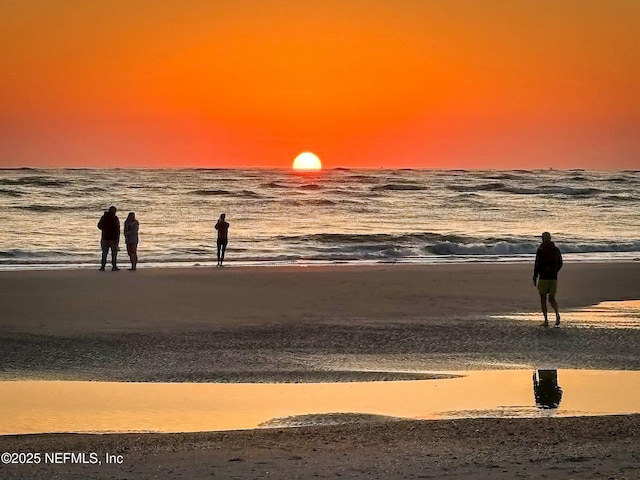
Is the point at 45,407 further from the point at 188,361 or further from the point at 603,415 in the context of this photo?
the point at 603,415

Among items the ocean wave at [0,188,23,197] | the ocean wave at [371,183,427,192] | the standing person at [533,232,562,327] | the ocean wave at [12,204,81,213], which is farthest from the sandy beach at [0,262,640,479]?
the ocean wave at [371,183,427,192]

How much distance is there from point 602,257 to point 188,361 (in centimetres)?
2777

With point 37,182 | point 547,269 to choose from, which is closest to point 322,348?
point 547,269

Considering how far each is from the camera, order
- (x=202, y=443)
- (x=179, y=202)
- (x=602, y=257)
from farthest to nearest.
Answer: (x=179, y=202) → (x=602, y=257) → (x=202, y=443)

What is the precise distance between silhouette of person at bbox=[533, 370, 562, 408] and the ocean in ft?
70.1

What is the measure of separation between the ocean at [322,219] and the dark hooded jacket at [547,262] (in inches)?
664

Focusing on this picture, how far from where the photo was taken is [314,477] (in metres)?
7.71

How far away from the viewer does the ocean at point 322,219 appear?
4009 centimetres

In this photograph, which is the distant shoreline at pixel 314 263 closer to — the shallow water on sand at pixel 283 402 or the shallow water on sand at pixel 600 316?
the shallow water on sand at pixel 600 316

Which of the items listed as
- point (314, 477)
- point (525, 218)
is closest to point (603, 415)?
point (314, 477)

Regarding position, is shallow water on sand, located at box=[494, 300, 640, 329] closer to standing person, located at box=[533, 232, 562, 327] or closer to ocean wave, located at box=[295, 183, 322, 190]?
standing person, located at box=[533, 232, 562, 327]

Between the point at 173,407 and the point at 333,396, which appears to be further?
the point at 333,396

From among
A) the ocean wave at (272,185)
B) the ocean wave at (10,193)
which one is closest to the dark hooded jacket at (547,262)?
the ocean wave at (10,193)

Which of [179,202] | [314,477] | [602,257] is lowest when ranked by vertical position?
[314,477]
